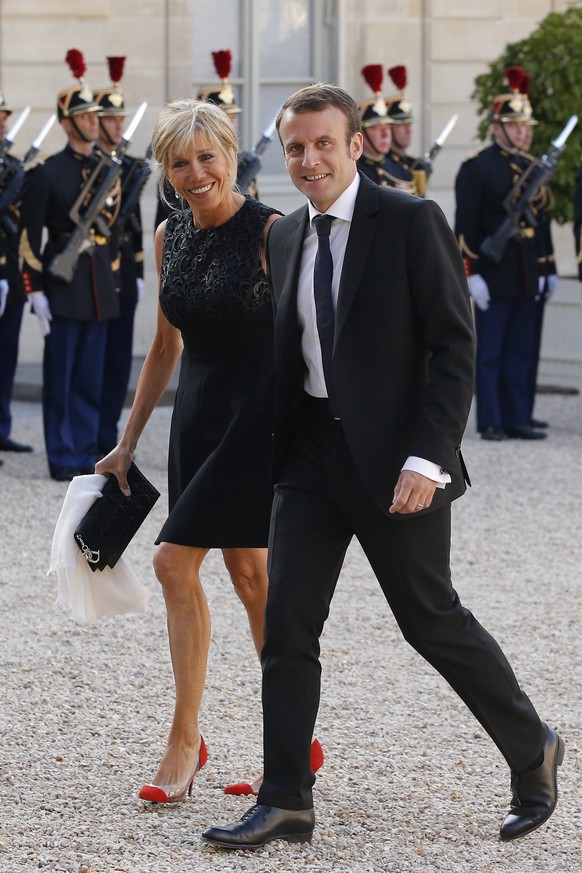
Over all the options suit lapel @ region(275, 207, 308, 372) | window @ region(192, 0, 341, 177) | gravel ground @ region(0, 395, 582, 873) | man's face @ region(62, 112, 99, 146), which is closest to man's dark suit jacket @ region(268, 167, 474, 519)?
suit lapel @ region(275, 207, 308, 372)

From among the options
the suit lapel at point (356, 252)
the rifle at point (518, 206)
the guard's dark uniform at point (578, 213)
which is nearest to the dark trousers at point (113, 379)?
the rifle at point (518, 206)

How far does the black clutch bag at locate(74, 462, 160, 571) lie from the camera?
3.77m

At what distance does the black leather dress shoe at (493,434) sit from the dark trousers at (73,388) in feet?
7.69

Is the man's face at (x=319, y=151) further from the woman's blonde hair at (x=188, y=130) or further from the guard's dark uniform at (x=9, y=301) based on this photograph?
the guard's dark uniform at (x=9, y=301)

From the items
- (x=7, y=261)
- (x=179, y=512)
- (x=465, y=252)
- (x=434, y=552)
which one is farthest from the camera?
(x=465, y=252)

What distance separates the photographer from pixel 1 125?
29.3ft

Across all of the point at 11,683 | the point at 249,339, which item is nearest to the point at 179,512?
the point at 249,339

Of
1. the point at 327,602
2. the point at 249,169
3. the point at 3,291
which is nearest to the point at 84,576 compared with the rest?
the point at 327,602

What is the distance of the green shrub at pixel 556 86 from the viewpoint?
36.4 feet

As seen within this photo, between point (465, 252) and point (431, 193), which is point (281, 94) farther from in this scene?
point (465, 252)

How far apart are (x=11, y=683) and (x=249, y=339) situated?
1455 millimetres

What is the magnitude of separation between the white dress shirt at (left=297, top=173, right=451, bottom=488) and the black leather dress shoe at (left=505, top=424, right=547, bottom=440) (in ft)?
21.2

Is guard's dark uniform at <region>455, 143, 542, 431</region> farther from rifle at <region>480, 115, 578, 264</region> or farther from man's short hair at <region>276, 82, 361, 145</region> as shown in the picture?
man's short hair at <region>276, 82, 361, 145</region>

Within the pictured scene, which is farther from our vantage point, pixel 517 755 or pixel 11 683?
pixel 11 683
